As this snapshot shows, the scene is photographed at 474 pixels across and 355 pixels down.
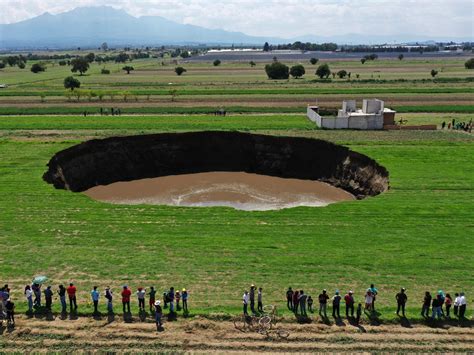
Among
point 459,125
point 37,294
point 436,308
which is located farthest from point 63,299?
point 459,125

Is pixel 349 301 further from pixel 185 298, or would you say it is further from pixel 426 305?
pixel 185 298

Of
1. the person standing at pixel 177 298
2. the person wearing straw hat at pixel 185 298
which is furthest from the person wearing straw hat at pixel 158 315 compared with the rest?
the person wearing straw hat at pixel 185 298

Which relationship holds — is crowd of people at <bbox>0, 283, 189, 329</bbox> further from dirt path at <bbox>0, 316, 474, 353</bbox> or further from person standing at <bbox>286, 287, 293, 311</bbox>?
person standing at <bbox>286, 287, 293, 311</bbox>

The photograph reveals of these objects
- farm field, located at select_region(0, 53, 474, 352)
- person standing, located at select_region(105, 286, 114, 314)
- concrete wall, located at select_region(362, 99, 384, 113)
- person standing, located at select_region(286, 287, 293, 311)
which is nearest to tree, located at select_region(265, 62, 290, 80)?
concrete wall, located at select_region(362, 99, 384, 113)

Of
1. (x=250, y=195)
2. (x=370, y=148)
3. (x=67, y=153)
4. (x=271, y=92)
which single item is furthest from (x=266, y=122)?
(x=271, y=92)

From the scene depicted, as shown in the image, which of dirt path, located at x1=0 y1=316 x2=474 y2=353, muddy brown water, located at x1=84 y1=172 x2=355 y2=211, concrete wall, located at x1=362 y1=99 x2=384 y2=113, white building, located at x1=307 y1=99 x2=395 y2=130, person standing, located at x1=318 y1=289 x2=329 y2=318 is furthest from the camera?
concrete wall, located at x1=362 y1=99 x2=384 y2=113

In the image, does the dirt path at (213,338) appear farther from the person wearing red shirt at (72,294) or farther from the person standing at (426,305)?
the person wearing red shirt at (72,294)
